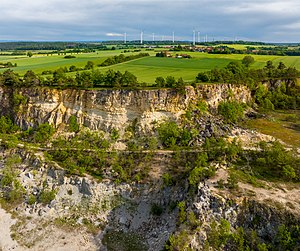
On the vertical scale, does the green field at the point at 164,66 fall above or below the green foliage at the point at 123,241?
above

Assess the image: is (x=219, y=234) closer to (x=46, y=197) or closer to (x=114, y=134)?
(x=46, y=197)

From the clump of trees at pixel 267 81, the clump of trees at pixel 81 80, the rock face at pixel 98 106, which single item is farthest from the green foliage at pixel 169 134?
the clump of trees at pixel 267 81

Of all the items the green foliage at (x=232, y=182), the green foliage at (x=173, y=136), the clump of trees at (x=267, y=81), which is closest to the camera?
the green foliage at (x=232, y=182)

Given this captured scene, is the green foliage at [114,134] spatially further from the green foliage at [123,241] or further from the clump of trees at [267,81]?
the clump of trees at [267,81]

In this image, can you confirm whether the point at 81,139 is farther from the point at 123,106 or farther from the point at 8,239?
the point at 8,239

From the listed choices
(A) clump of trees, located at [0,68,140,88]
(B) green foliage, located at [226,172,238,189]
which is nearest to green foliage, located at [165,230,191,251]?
(B) green foliage, located at [226,172,238,189]

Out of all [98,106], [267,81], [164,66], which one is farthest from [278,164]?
[164,66]
